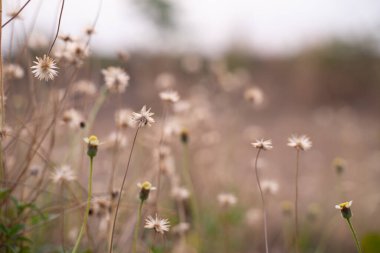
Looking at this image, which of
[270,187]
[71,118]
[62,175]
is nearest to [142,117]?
[62,175]

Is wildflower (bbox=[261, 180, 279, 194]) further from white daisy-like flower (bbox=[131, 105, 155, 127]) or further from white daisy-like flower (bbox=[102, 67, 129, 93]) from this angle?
white daisy-like flower (bbox=[131, 105, 155, 127])

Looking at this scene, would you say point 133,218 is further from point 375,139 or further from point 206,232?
point 375,139

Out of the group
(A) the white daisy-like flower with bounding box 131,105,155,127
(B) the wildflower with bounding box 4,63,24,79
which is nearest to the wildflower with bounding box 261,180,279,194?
(A) the white daisy-like flower with bounding box 131,105,155,127

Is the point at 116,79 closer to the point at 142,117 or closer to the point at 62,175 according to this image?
the point at 62,175

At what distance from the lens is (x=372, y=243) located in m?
1.50

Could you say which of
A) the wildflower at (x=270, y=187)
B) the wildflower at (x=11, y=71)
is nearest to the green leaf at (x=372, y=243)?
the wildflower at (x=270, y=187)

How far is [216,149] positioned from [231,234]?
0.61 metres

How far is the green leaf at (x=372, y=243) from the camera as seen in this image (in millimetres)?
1493

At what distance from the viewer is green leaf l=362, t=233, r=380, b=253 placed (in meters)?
1.49

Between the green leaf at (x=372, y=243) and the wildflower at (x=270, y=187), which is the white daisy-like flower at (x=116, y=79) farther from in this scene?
the green leaf at (x=372, y=243)

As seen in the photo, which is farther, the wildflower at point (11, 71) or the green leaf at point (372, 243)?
the green leaf at point (372, 243)

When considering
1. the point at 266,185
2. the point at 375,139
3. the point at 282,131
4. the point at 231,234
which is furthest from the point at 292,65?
the point at 266,185

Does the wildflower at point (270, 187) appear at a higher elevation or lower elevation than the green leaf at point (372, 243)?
higher

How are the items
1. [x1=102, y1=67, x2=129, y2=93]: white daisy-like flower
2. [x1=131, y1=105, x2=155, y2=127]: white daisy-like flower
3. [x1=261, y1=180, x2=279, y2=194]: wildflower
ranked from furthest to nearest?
[x1=261, y1=180, x2=279, y2=194]: wildflower < [x1=102, y1=67, x2=129, y2=93]: white daisy-like flower < [x1=131, y1=105, x2=155, y2=127]: white daisy-like flower
